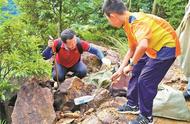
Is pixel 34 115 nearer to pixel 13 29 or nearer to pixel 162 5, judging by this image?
pixel 13 29

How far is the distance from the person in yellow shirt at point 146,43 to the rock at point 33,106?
3.96 ft

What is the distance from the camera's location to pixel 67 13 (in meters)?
8.88

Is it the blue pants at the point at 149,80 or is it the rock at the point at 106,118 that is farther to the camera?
the rock at the point at 106,118

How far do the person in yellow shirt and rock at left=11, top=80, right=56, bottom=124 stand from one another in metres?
1.21

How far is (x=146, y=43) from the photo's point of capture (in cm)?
404

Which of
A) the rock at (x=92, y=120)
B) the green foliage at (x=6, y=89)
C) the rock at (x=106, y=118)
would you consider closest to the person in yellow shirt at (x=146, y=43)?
the rock at (x=106, y=118)

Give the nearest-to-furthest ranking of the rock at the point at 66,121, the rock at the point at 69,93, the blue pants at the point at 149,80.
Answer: the blue pants at the point at 149,80
the rock at the point at 66,121
the rock at the point at 69,93

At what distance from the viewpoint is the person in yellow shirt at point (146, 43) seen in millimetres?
4125

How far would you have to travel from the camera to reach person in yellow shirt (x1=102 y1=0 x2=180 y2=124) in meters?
4.12

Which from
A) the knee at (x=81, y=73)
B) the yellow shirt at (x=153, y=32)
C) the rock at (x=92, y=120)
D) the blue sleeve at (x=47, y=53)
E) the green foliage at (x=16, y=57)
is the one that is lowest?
the knee at (x=81, y=73)

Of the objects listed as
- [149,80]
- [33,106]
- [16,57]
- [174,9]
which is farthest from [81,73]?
[174,9]

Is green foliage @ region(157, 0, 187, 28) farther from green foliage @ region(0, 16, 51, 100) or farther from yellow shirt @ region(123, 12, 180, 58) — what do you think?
yellow shirt @ region(123, 12, 180, 58)

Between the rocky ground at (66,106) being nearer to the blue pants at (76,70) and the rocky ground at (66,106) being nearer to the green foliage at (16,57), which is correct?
the green foliage at (16,57)

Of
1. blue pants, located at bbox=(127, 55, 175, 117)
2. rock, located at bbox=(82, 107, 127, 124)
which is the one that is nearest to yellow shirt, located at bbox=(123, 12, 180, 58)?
blue pants, located at bbox=(127, 55, 175, 117)
